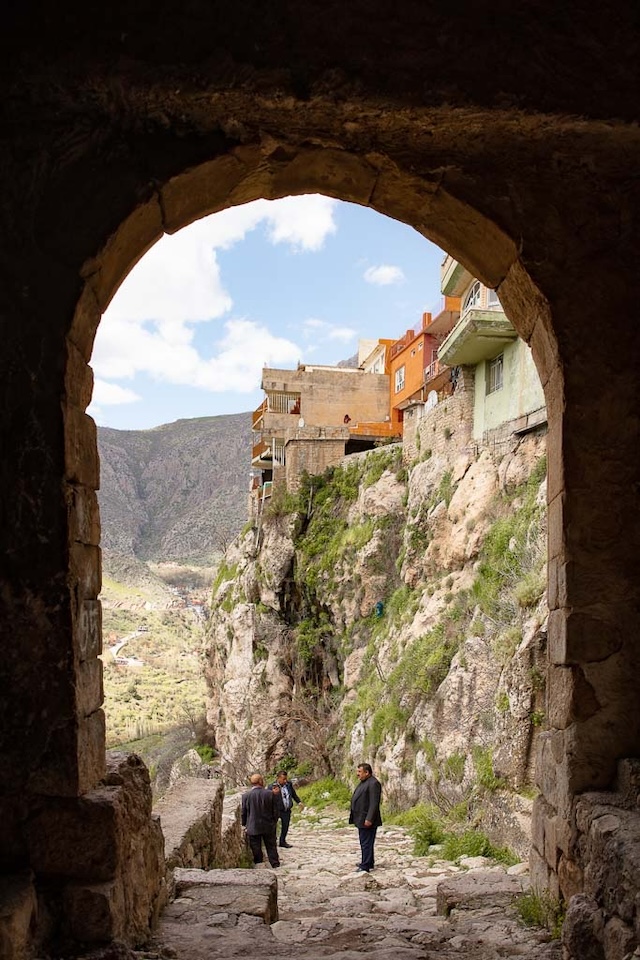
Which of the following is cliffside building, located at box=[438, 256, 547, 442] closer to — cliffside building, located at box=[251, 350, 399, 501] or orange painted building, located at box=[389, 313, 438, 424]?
orange painted building, located at box=[389, 313, 438, 424]

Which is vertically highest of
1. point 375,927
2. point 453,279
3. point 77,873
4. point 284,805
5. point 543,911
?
point 453,279

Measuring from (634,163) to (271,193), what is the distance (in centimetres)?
186

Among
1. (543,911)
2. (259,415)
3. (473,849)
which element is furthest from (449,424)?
(259,415)

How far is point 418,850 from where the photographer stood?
8.34 m

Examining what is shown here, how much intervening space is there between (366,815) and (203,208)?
6842 millimetres

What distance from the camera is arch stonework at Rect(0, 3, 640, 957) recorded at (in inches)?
118

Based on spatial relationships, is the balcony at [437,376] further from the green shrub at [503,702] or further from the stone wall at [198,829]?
the stone wall at [198,829]

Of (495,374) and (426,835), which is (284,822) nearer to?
(426,835)

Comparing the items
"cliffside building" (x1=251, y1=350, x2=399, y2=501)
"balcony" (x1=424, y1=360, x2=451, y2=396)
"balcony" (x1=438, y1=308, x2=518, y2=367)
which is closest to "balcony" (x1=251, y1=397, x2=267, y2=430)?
"cliffside building" (x1=251, y1=350, x2=399, y2=501)

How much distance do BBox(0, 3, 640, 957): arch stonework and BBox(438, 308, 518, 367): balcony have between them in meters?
12.3

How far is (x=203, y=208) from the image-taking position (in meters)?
3.68

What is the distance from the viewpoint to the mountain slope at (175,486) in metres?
84.1

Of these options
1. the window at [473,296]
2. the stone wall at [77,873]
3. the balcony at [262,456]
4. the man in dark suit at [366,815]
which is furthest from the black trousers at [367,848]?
the balcony at [262,456]

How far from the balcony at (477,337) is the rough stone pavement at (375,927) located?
1175 cm
